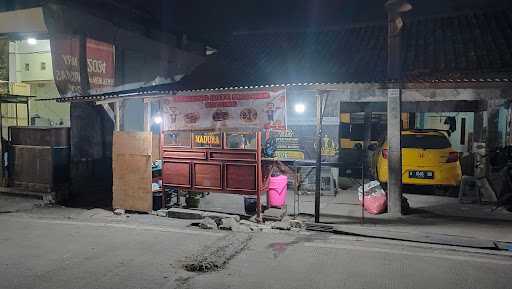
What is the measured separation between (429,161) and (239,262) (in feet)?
23.7

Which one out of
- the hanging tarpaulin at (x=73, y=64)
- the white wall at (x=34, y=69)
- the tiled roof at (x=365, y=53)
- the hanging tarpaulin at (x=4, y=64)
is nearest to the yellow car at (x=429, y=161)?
the tiled roof at (x=365, y=53)

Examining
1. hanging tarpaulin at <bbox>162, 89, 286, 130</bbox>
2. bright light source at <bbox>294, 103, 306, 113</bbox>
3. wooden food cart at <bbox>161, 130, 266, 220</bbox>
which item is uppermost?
bright light source at <bbox>294, 103, 306, 113</bbox>

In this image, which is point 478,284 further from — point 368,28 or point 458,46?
point 368,28

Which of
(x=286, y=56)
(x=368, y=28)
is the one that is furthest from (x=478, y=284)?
(x=368, y=28)

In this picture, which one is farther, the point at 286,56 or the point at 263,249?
the point at 286,56

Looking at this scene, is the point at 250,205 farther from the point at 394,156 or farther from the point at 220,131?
the point at 394,156

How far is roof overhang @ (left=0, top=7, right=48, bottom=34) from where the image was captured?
1230cm

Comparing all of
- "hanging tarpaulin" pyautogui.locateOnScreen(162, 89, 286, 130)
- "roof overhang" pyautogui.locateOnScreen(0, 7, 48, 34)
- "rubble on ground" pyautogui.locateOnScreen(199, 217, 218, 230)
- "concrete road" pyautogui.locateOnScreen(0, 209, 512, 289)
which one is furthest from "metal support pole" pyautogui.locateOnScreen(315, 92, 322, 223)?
Answer: "roof overhang" pyautogui.locateOnScreen(0, 7, 48, 34)

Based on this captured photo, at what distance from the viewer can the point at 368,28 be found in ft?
45.1

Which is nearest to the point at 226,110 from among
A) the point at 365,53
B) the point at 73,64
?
the point at 365,53

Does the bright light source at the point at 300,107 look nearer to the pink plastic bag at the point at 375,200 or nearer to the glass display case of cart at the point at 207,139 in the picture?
the glass display case of cart at the point at 207,139

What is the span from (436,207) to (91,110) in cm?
1136

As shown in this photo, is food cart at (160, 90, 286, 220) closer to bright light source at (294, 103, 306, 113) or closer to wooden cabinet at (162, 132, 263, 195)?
wooden cabinet at (162, 132, 263, 195)

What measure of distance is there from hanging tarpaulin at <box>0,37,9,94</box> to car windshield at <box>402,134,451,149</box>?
1442 cm
